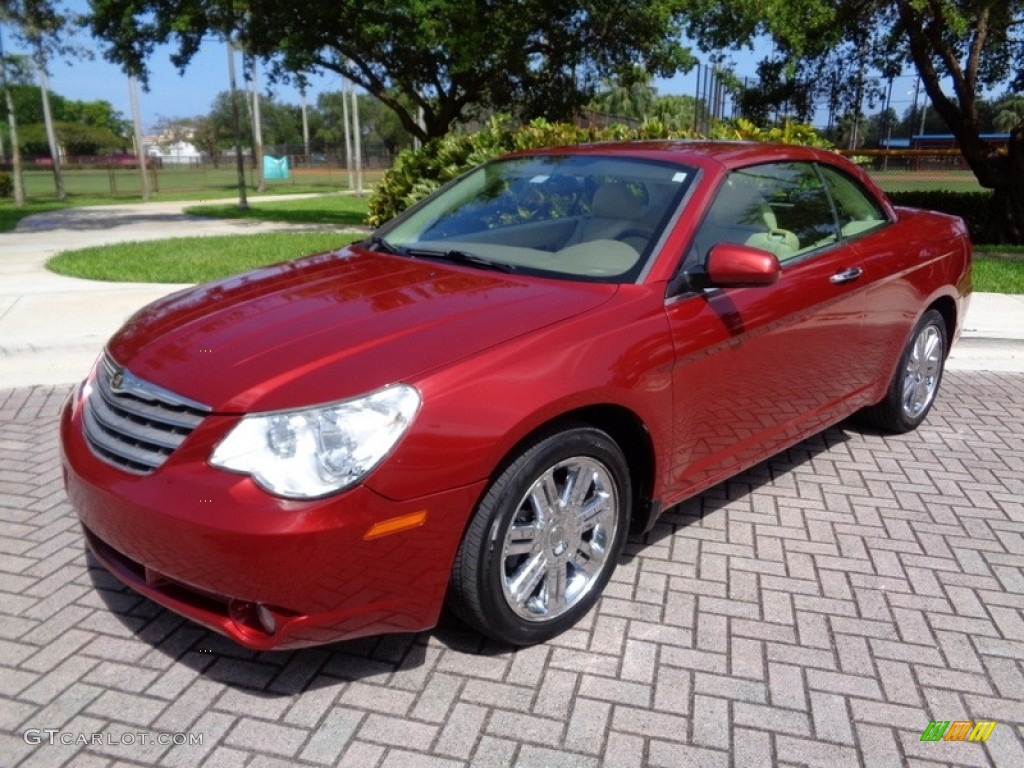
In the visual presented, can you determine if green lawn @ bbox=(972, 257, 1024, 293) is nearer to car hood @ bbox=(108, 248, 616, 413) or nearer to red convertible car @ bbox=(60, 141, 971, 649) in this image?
red convertible car @ bbox=(60, 141, 971, 649)

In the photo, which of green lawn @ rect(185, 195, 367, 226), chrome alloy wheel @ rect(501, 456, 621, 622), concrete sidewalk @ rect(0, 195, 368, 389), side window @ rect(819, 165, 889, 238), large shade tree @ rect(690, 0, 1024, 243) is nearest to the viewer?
chrome alloy wheel @ rect(501, 456, 621, 622)

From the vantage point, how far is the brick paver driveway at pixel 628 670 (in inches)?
99.7

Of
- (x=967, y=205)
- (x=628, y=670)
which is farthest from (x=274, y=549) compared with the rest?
(x=967, y=205)

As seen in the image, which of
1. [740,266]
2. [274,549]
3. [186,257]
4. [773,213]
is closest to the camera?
[274,549]

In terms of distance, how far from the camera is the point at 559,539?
2.97 meters

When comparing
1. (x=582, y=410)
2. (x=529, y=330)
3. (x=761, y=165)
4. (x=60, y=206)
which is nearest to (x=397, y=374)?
(x=529, y=330)

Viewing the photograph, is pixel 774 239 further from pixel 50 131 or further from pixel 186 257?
pixel 50 131

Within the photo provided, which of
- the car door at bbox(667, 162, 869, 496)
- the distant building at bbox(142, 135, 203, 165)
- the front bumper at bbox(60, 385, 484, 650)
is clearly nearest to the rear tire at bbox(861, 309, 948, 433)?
the car door at bbox(667, 162, 869, 496)

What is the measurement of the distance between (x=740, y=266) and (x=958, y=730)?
1.67m

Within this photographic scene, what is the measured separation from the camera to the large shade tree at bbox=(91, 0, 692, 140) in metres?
16.6

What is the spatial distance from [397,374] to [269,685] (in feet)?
3.75

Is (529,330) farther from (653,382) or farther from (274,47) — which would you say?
(274,47)

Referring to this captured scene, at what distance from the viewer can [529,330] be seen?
279cm

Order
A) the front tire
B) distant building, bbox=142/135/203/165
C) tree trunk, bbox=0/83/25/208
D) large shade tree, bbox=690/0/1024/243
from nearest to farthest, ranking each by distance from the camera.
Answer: the front tire, large shade tree, bbox=690/0/1024/243, tree trunk, bbox=0/83/25/208, distant building, bbox=142/135/203/165
